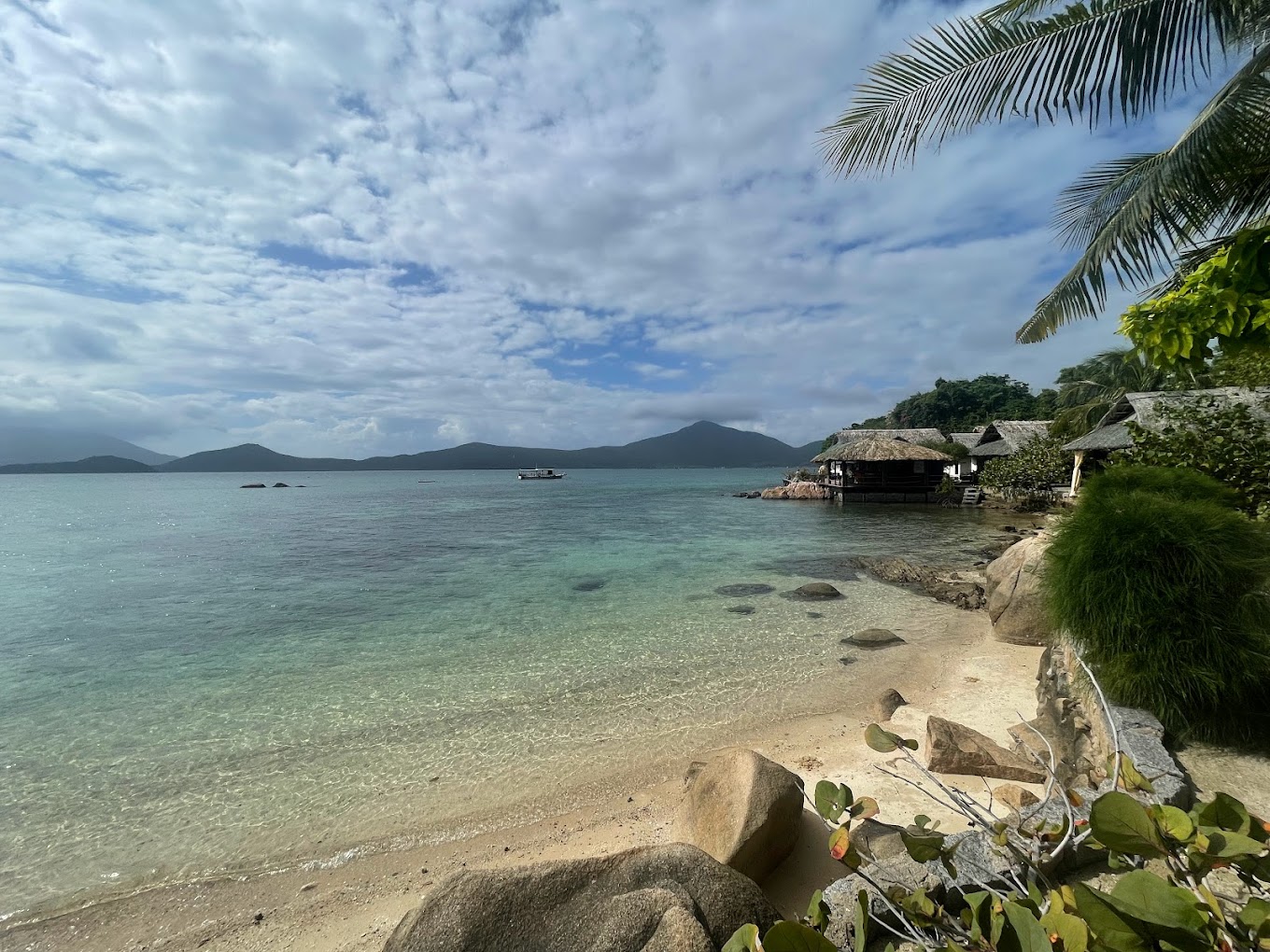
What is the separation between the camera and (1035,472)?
25562mm

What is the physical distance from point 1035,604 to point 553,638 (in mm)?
7751

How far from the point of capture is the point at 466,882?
9.53ft

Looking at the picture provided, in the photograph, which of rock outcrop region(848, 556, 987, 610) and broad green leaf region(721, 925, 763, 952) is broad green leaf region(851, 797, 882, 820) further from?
rock outcrop region(848, 556, 987, 610)

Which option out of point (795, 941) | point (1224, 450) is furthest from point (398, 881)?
point (1224, 450)

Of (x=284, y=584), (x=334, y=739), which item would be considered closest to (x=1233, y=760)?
(x=334, y=739)

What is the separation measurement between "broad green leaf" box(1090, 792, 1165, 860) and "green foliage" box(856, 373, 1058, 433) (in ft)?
220

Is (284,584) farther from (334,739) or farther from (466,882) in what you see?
(466,882)

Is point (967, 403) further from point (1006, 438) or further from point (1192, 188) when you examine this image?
point (1192, 188)

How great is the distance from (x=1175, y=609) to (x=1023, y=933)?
170 inches

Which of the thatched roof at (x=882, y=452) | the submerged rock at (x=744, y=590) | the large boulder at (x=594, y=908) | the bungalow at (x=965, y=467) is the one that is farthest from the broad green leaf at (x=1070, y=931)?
the bungalow at (x=965, y=467)

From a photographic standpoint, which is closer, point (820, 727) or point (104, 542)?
point (820, 727)

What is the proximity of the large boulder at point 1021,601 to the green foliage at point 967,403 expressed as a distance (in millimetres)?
57455

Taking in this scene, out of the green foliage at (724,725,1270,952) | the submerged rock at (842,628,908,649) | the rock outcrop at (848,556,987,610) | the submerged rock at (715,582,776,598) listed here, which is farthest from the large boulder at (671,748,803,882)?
the rock outcrop at (848,556,987,610)

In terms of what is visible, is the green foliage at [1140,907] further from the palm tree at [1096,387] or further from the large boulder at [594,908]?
the palm tree at [1096,387]
